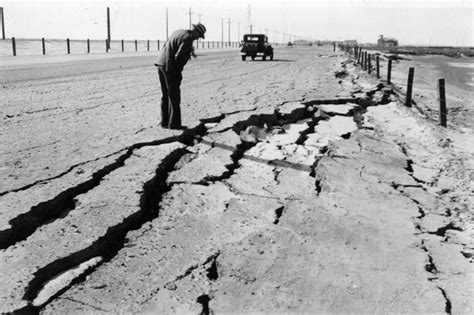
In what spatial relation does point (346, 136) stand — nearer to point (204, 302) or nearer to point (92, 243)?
point (92, 243)

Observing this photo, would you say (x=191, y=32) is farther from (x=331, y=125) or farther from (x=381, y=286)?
(x=381, y=286)

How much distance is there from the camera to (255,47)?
2600cm

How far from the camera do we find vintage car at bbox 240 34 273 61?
84.8 feet

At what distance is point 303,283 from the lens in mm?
2867

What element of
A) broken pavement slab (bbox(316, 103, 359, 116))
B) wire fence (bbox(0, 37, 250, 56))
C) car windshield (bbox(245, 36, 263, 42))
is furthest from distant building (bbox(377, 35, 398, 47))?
broken pavement slab (bbox(316, 103, 359, 116))

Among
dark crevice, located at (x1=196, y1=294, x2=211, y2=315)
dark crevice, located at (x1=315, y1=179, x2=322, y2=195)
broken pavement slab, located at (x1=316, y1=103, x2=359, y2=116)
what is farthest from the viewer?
broken pavement slab, located at (x1=316, y1=103, x2=359, y2=116)

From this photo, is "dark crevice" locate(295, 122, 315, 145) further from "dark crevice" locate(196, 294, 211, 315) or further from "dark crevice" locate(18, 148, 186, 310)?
"dark crevice" locate(196, 294, 211, 315)

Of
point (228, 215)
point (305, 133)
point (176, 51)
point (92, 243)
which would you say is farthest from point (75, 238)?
point (305, 133)

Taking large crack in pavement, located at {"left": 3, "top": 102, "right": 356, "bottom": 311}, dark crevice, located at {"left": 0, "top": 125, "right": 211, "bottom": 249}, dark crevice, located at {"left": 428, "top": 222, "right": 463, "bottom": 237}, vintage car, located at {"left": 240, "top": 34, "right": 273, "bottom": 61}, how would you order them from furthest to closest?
vintage car, located at {"left": 240, "top": 34, "right": 273, "bottom": 61} < dark crevice, located at {"left": 428, "top": 222, "right": 463, "bottom": 237} < dark crevice, located at {"left": 0, "top": 125, "right": 211, "bottom": 249} < large crack in pavement, located at {"left": 3, "top": 102, "right": 356, "bottom": 311}

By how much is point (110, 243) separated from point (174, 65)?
139 inches

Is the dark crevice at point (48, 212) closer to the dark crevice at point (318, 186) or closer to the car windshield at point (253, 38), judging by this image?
the dark crevice at point (318, 186)

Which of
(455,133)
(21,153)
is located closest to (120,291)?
(21,153)

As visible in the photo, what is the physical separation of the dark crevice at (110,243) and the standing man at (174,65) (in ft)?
6.05

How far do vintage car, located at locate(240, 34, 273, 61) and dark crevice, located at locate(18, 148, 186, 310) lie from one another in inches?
870
